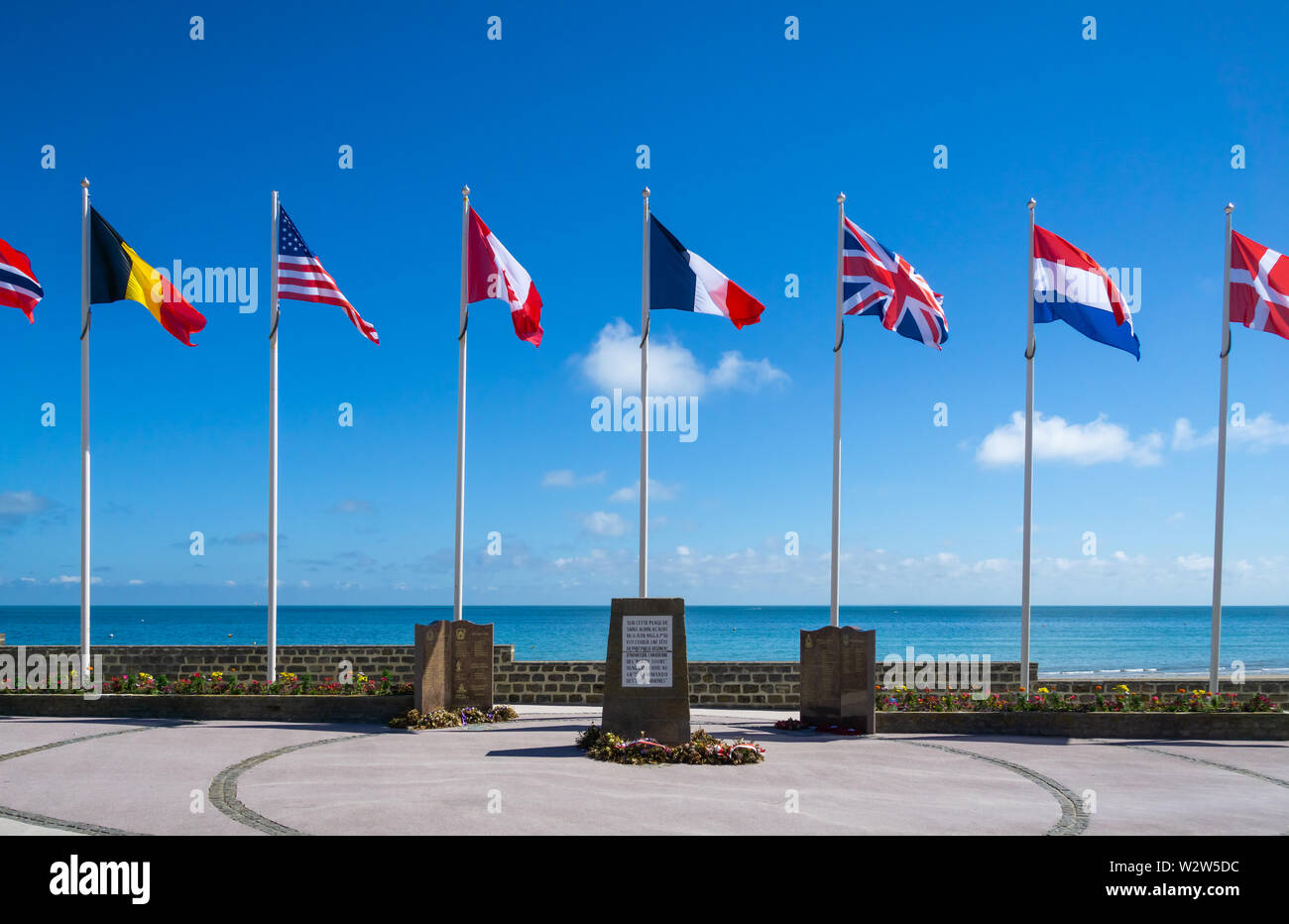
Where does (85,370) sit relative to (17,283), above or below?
below

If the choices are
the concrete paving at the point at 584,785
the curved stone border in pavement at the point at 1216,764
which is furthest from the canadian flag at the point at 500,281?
the curved stone border in pavement at the point at 1216,764

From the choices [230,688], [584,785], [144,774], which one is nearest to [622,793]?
[584,785]

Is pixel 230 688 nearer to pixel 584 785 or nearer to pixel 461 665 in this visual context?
pixel 461 665

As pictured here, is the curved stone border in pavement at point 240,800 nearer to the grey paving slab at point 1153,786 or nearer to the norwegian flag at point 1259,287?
the grey paving slab at point 1153,786

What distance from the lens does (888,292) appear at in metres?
17.4

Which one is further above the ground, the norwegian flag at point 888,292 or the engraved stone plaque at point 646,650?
the norwegian flag at point 888,292

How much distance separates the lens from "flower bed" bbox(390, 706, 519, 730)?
53.3ft

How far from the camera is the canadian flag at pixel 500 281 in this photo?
57.5ft

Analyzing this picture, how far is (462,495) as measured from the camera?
17875 mm

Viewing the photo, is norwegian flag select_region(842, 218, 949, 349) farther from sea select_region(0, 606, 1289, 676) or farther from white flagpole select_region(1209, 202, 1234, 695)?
sea select_region(0, 606, 1289, 676)

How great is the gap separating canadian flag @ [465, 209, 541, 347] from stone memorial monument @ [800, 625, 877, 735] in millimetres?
7401

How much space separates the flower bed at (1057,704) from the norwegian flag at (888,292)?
6.31 meters

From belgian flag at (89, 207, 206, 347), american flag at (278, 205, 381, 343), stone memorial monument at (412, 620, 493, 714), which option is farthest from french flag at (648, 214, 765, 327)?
belgian flag at (89, 207, 206, 347)

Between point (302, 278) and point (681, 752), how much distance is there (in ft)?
35.6
